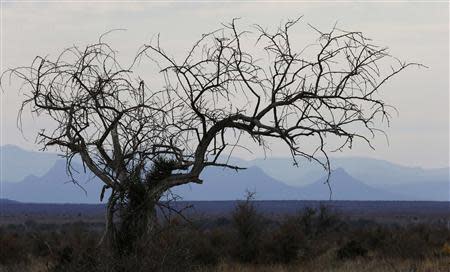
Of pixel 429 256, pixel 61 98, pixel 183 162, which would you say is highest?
pixel 61 98

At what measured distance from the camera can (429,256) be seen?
74.1ft

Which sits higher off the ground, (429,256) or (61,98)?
(61,98)

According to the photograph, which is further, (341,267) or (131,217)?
(341,267)

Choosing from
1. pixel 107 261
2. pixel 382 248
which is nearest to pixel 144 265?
pixel 107 261

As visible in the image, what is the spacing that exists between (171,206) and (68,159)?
131 cm

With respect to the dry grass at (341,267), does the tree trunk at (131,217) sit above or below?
above

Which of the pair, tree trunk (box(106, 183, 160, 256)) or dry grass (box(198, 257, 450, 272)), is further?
dry grass (box(198, 257, 450, 272))

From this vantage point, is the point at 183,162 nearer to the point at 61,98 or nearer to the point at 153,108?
the point at 153,108

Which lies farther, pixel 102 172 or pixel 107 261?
pixel 102 172

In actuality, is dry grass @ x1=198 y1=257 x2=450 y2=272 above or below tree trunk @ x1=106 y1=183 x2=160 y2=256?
below

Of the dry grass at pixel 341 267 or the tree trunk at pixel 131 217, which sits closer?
the tree trunk at pixel 131 217

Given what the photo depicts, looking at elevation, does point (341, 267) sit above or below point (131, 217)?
below

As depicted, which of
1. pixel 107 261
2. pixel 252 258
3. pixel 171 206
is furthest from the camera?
pixel 252 258

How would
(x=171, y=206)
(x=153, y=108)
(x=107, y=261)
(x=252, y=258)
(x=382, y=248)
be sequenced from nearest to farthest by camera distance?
(x=107, y=261), (x=153, y=108), (x=171, y=206), (x=252, y=258), (x=382, y=248)
